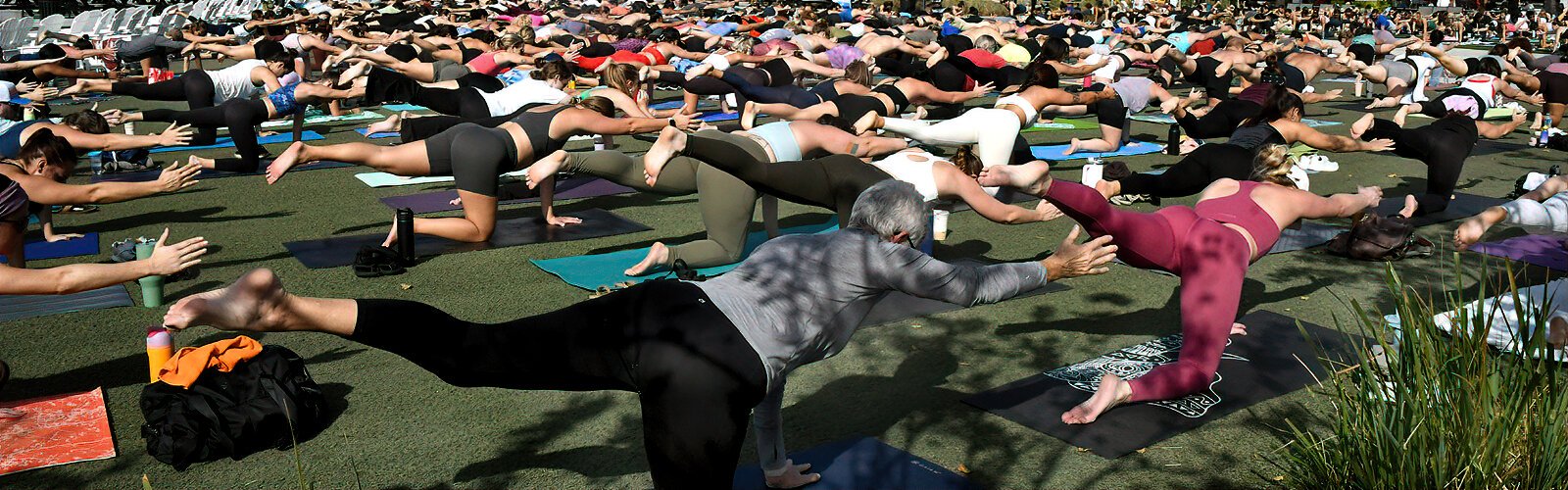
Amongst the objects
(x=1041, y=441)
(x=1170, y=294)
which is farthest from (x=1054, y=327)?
(x=1041, y=441)

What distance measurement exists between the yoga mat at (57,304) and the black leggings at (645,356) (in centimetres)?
441

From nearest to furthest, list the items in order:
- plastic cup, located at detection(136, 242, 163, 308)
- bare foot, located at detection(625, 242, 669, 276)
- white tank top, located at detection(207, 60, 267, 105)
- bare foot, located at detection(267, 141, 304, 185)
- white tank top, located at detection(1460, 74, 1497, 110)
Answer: plastic cup, located at detection(136, 242, 163, 308)
bare foot, located at detection(267, 141, 304, 185)
bare foot, located at detection(625, 242, 669, 276)
white tank top, located at detection(1460, 74, 1497, 110)
white tank top, located at detection(207, 60, 267, 105)

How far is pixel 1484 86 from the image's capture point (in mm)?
12938

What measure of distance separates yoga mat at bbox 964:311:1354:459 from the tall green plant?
0.83m

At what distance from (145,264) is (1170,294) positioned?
5.66m

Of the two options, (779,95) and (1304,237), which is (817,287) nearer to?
(1304,237)

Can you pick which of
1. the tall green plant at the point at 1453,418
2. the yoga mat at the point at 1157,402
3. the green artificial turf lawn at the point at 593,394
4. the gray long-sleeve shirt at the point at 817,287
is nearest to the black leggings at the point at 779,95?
the green artificial turf lawn at the point at 593,394

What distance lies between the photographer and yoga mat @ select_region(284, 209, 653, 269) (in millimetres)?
8414

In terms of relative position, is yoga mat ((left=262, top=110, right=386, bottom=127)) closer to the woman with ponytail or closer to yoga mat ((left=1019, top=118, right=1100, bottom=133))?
the woman with ponytail

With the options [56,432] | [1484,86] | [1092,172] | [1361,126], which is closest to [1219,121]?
[1092,172]

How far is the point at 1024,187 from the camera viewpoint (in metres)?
4.70

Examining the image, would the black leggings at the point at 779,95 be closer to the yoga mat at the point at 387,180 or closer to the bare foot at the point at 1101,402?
the yoga mat at the point at 387,180

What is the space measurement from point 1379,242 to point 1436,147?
182 centimetres

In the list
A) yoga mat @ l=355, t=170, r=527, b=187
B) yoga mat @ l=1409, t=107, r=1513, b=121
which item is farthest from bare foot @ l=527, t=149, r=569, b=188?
yoga mat @ l=1409, t=107, r=1513, b=121
